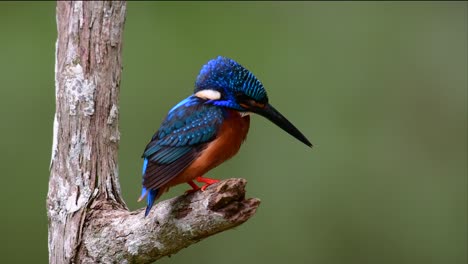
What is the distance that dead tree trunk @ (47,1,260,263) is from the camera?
386 cm

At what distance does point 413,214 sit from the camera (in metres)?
6.84

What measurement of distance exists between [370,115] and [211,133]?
337 centimetres

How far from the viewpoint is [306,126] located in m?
6.46

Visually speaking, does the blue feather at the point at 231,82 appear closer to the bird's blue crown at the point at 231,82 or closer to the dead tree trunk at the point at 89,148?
the bird's blue crown at the point at 231,82

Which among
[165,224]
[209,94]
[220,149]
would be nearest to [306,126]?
[209,94]

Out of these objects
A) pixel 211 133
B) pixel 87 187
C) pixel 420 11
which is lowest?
pixel 87 187

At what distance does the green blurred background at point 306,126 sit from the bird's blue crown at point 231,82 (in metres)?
2.28

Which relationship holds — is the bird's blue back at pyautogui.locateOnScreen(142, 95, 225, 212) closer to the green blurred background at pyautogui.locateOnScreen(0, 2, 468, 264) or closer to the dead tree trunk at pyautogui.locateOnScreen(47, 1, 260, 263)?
the dead tree trunk at pyautogui.locateOnScreen(47, 1, 260, 263)

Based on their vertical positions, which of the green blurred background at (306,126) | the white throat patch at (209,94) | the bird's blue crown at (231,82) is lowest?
the green blurred background at (306,126)

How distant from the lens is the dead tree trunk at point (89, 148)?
152 inches

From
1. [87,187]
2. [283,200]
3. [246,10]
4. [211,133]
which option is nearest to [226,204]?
[211,133]

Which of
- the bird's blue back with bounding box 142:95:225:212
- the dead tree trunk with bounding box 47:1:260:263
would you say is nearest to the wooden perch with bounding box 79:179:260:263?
the dead tree trunk with bounding box 47:1:260:263

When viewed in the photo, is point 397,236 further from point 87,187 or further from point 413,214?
point 87,187

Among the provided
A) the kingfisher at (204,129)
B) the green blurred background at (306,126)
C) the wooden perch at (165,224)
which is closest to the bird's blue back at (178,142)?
the kingfisher at (204,129)
